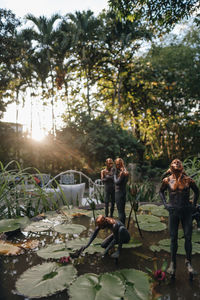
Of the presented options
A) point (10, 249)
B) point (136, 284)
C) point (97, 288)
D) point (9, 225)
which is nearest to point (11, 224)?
point (9, 225)

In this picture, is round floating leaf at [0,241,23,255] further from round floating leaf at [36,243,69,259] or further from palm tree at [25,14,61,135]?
palm tree at [25,14,61,135]

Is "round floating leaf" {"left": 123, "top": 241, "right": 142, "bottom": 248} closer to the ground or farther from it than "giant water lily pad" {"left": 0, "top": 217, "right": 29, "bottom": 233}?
closer to the ground

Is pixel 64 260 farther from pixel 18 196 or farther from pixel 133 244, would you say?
pixel 18 196

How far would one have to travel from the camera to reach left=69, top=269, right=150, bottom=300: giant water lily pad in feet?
5.27

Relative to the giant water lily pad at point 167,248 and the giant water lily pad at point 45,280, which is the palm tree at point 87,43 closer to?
the giant water lily pad at point 167,248

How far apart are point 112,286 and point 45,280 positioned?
58 centimetres

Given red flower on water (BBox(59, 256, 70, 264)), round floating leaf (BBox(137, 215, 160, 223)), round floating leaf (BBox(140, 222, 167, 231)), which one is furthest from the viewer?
round floating leaf (BBox(137, 215, 160, 223))

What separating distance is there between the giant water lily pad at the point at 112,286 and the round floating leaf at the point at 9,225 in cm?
145

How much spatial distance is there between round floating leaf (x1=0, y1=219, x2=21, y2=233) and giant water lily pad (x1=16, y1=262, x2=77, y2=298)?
0.99m

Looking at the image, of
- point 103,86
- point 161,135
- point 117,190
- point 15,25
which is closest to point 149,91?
point 103,86

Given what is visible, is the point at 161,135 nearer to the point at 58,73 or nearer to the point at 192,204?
the point at 192,204

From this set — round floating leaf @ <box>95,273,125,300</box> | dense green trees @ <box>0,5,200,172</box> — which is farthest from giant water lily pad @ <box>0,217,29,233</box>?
dense green trees @ <box>0,5,200,172</box>

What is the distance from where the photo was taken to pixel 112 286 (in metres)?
1.70

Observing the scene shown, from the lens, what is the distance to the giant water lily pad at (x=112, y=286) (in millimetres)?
1607
